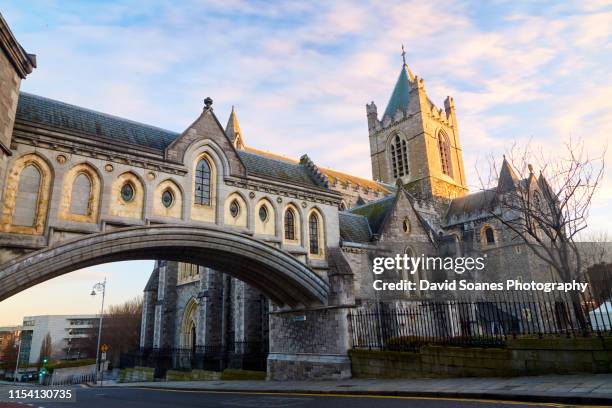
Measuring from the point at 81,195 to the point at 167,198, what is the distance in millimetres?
2655

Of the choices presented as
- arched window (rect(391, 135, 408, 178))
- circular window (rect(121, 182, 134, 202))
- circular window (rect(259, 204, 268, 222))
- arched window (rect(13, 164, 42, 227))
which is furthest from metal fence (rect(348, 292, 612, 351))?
arched window (rect(391, 135, 408, 178))

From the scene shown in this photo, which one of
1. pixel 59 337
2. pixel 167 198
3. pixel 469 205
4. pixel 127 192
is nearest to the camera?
pixel 127 192

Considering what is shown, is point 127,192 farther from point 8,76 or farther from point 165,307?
point 165,307

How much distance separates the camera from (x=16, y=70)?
1088cm

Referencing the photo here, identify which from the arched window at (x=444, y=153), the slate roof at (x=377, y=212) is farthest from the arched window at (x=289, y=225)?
the arched window at (x=444, y=153)

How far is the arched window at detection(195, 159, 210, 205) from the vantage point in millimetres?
14844

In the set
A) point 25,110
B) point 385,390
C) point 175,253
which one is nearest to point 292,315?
point 175,253

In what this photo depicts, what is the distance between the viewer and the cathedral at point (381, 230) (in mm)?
19797

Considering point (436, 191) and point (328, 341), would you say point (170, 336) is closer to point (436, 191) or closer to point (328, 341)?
point (328, 341)

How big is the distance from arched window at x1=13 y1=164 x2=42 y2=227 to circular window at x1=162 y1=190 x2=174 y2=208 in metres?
3.63

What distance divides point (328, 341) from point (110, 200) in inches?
395

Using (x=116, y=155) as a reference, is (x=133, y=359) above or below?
below

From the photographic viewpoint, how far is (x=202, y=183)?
49.3ft

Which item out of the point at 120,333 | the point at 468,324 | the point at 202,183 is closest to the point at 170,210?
the point at 202,183
